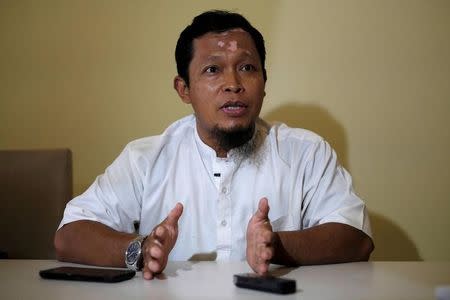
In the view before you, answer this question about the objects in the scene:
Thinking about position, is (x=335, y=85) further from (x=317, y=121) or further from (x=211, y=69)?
(x=211, y=69)

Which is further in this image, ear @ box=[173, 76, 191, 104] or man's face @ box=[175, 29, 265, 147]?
ear @ box=[173, 76, 191, 104]

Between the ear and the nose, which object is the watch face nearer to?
the nose

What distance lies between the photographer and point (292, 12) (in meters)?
2.25

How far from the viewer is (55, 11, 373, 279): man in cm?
175

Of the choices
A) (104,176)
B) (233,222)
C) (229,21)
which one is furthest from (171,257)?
(229,21)

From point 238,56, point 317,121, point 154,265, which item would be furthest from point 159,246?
point 317,121

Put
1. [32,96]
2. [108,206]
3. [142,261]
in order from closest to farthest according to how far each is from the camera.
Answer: [142,261] → [108,206] → [32,96]

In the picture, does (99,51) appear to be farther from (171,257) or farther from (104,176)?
(171,257)

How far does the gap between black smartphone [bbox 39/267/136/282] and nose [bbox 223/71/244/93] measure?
761 mm

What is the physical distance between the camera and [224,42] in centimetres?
181

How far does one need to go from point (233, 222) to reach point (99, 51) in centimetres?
110

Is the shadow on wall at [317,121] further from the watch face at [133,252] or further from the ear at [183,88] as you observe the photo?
the watch face at [133,252]

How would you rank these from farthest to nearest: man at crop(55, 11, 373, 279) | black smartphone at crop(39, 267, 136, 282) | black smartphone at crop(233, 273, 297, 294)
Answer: man at crop(55, 11, 373, 279)
black smartphone at crop(39, 267, 136, 282)
black smartphone at crop(233, 273, 297, 294)

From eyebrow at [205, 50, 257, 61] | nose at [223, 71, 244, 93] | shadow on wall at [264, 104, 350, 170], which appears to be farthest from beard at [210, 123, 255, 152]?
shadow on wall at [264, 104, 350, 170]
